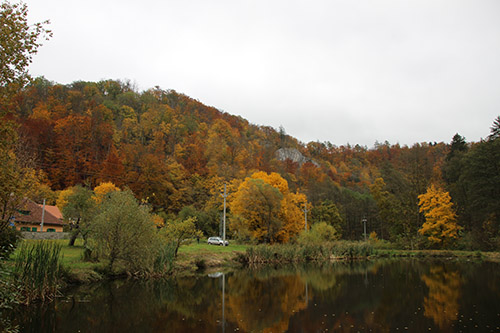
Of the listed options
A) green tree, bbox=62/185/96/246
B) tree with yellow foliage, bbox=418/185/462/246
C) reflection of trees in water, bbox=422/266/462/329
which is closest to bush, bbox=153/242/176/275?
green tree, bbox=62/185/96/246

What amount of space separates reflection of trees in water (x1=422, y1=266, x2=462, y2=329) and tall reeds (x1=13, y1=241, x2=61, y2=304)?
591 inches

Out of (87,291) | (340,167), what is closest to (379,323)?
(87,291)

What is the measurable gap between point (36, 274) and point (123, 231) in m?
6.70

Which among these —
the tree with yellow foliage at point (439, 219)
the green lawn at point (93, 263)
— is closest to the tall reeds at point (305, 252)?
the green lawn at point (93, 263)

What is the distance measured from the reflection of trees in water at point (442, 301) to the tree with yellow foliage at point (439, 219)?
28.9 m

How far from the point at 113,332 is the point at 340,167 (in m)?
112

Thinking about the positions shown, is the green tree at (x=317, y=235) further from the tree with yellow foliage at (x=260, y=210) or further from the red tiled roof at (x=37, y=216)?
the red tiled roof at (x=37, y=216)

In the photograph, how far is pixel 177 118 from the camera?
86.9 meters

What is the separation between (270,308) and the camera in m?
14.1

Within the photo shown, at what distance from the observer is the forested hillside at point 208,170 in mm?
48719

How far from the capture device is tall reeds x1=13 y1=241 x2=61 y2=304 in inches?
549

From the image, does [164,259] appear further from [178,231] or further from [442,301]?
[442,301]

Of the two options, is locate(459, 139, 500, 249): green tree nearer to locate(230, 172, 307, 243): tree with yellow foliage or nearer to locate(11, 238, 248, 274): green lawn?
locate(230, 172, 307, 243): tree with yellow foliage

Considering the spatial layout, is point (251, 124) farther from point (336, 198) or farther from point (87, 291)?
point (87, 291)
